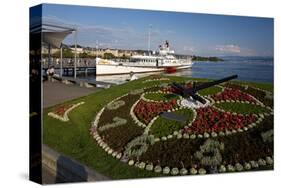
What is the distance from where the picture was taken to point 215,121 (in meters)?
9.46

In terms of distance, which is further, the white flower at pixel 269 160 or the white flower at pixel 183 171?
the white flower at pixel 269 160

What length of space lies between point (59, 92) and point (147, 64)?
2.12 meters

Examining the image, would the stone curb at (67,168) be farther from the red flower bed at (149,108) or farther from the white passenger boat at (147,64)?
the white passenger boat at (147,64)

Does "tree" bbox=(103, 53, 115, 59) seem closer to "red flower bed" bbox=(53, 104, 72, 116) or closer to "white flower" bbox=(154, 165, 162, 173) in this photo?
"red flower bed" bbox=(53, 104, 72, 116)

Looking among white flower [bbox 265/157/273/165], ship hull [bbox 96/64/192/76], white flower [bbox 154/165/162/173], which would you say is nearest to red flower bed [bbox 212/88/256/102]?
ship hull [bbox 96/64/192/76]

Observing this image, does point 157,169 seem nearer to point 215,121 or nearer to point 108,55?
point 215,121

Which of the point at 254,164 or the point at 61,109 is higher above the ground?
the point at 61,109

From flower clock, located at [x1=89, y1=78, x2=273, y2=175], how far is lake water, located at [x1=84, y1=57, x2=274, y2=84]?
30 centimetres

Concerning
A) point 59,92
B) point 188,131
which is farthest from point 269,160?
point 59,92

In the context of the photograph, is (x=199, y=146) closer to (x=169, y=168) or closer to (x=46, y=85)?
(x=169, y=168)

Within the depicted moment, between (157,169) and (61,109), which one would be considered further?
(61,109)

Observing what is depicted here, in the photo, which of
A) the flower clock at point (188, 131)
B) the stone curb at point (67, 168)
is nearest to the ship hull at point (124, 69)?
the flower clock at point (188, 131)

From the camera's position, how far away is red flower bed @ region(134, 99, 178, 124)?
30.3ft

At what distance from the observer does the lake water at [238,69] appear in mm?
10117
